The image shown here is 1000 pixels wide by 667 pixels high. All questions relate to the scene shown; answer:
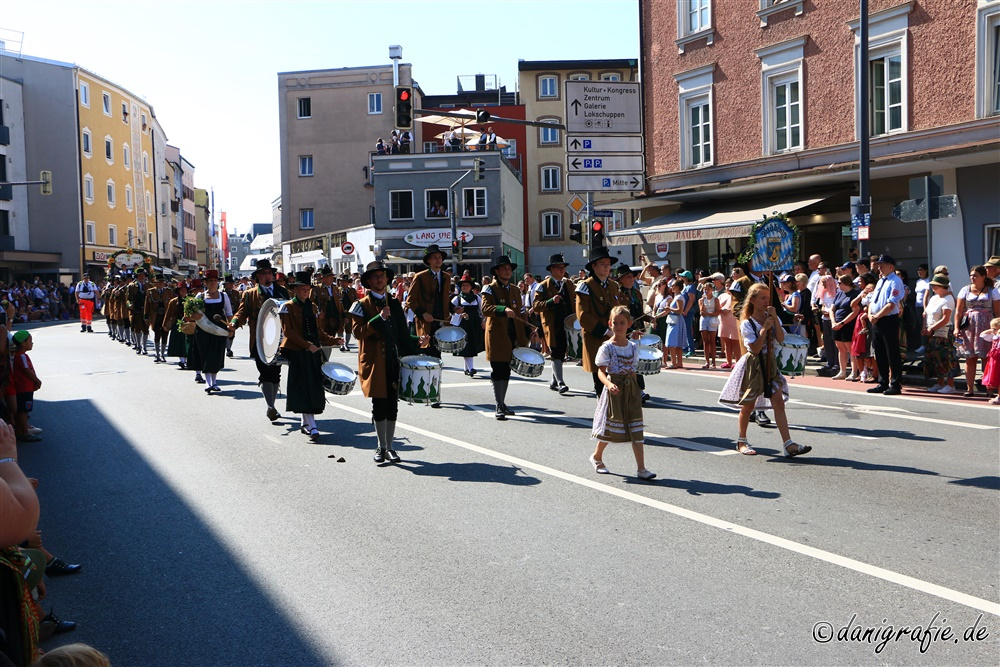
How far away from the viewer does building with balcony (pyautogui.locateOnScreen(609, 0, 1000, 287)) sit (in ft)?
62.2

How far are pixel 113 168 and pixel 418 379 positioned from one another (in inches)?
2500

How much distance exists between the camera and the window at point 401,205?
50750 millimetres

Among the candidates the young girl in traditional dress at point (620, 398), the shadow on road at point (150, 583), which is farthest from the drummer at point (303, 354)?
the young girl in traditional dress at point (620, 398)

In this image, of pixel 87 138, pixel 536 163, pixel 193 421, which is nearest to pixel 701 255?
pixel 193 421

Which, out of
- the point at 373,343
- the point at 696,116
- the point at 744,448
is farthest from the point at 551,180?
the point at 744,448

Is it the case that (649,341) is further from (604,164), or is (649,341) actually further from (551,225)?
(551,225)

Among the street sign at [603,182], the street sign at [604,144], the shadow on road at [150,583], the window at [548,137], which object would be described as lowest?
the shadow on road at [150,583]

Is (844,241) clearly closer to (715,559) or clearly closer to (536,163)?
(715,559)

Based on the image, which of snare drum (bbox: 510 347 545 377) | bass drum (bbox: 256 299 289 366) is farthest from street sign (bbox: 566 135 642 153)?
bass drum (bbox: 256 299 289 366)

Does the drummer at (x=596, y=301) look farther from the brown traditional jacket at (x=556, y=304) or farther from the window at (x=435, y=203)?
the window at (x=435, y=203)

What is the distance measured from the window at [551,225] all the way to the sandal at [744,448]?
2176 inches

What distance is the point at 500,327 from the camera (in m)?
12.4

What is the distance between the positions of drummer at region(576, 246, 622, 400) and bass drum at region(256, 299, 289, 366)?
11.1 feet

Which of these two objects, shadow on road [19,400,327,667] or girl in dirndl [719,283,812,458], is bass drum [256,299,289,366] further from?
girl in dirndl [719,283,812,458]
